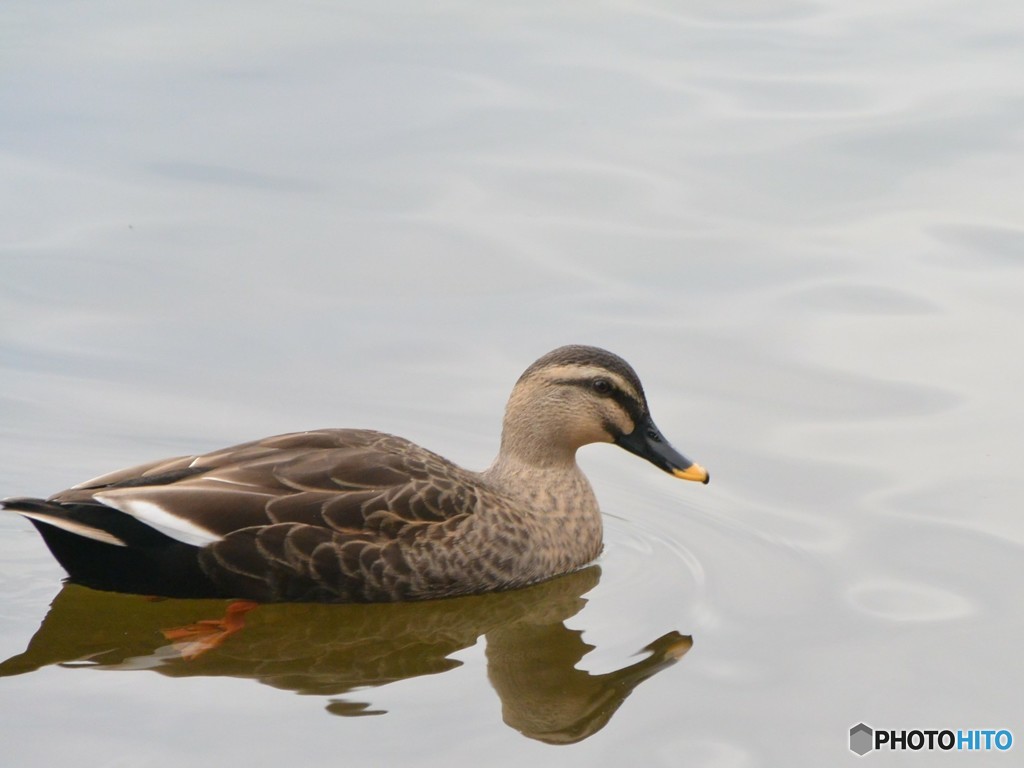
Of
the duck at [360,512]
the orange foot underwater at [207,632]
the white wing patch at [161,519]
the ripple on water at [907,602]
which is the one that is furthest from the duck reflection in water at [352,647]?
the ripple on water at [907,602]

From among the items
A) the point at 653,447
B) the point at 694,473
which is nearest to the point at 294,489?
the point at 653,447

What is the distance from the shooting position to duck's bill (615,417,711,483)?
8.62 m

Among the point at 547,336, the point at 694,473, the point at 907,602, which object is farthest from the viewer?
the point at 547,336

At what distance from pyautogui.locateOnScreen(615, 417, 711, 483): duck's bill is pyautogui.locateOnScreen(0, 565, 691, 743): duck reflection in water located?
0.93 meters

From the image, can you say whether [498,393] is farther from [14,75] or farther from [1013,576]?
[14,75]

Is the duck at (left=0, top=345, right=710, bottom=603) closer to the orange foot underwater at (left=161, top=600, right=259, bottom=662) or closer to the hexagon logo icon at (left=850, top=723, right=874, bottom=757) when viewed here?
the orange foot underwater at (left=161, top=600, right=259, bottom=662)

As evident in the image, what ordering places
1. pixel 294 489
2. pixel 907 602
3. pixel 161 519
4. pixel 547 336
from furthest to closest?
pixel 547 336, pixel 907 602, pixel 294 489, pixel 161 519

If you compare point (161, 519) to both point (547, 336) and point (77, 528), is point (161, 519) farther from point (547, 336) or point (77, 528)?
point (547, 336)

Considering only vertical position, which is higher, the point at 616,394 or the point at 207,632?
the point at 616,394

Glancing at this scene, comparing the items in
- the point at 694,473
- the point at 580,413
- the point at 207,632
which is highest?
the point at 580,413

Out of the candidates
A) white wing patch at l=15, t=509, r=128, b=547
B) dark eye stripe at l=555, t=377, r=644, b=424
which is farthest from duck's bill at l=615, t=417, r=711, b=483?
white wing patch at l=15, t=509, r=128, b=547
